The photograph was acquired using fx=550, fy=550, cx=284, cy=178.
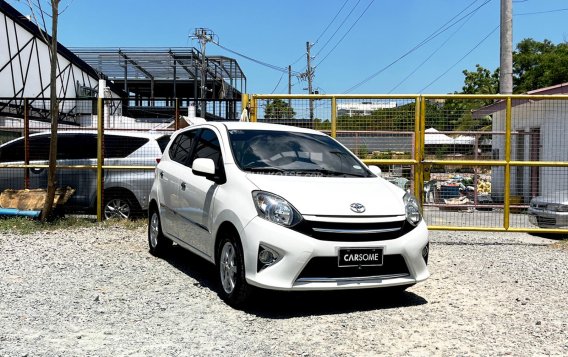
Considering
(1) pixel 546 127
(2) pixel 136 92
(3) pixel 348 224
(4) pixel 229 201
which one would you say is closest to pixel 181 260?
(4) pixel 229 201

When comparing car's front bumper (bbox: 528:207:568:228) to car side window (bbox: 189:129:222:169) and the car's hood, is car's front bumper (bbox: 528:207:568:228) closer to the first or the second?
the car's hood

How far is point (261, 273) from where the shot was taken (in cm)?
463

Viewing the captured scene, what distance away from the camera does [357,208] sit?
189 inches

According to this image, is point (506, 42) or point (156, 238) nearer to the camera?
point (156, 238)

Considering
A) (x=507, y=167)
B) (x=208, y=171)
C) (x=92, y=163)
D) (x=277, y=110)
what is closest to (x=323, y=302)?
(x=208, y=171)

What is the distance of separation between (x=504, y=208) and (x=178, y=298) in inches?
224

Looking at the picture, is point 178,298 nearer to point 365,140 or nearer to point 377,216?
point 377,216

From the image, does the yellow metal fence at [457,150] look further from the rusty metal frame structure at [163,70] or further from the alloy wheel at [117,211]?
the rusty metal frame structure at [163,70]

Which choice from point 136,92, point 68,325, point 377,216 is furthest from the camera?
point 136,92

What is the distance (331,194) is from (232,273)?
45.9 inches

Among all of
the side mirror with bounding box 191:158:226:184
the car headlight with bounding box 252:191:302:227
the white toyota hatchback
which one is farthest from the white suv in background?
the car headlight with bounding box 252:191:302:227

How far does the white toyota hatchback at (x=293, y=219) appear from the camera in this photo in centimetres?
463

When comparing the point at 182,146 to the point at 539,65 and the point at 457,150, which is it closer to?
the point at 457,150

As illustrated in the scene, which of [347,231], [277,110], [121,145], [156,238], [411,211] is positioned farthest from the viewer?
[121,145]
